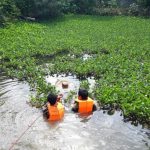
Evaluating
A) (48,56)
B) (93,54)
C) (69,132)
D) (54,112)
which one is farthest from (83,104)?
(93,54)

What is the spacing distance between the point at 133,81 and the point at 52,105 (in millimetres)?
4259

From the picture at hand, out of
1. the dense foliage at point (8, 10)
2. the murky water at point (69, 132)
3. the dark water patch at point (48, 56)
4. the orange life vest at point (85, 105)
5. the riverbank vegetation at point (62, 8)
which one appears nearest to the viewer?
the murky water at point (69, 132)

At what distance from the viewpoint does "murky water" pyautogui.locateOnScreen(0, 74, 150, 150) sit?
10.5 metres

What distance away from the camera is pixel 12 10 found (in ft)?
93.9

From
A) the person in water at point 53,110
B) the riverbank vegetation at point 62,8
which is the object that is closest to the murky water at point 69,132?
the person in water at point 53,110

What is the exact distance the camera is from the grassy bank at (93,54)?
538 inches

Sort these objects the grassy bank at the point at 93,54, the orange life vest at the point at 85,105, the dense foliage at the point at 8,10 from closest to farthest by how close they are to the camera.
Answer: the orange life vest at the point at 85,105, the grassy bank at the point at 93,54, the dense foliage at the point at 8,10

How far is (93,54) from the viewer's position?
20594 mm

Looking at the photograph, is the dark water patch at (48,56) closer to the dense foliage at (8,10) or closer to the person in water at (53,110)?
the dense foliage at (8,10)

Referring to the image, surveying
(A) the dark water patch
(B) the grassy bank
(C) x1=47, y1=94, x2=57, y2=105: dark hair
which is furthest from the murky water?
(A) the dark water patch

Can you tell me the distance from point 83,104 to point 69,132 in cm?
138

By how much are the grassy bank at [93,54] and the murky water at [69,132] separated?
31.4 inches

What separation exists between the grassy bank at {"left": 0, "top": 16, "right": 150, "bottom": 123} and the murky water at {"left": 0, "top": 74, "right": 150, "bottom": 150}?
798mm

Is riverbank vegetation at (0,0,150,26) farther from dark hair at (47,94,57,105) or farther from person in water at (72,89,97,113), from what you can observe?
dark hair at (47,94,57,105)
